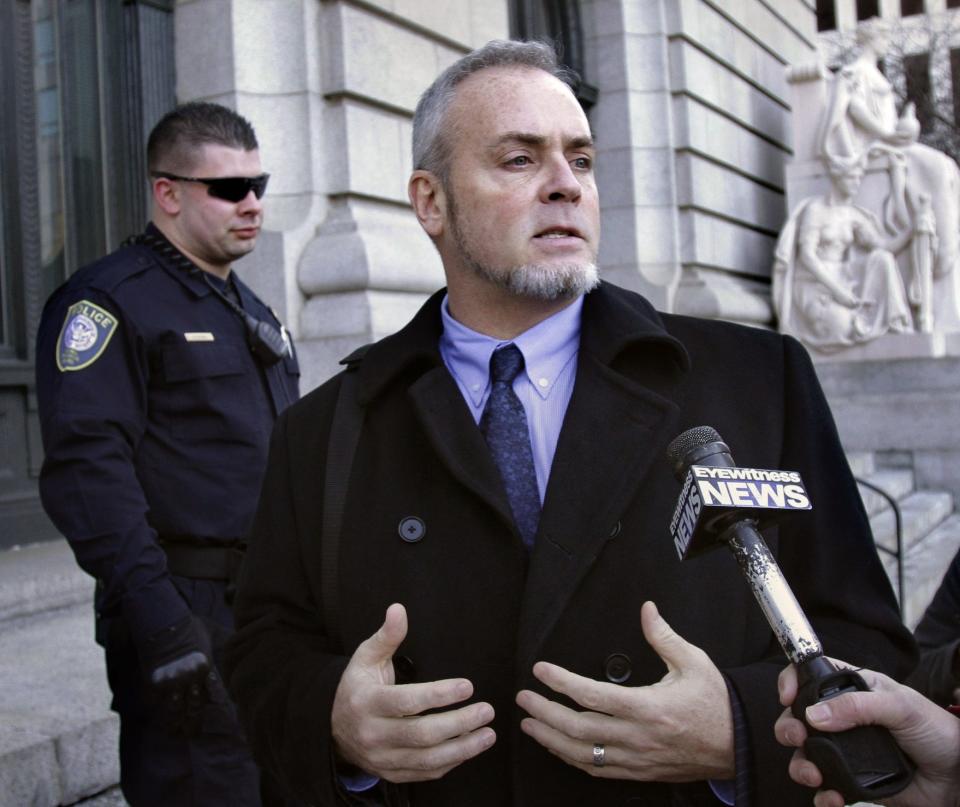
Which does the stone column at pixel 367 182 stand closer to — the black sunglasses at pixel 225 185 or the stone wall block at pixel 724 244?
the black sunglasses at pixel 225 185

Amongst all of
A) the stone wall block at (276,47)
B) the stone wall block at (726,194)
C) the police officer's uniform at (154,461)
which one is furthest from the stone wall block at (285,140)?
the stone wall block at (726,194)

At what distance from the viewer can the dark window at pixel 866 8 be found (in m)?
44.0

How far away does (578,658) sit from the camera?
1.78 m

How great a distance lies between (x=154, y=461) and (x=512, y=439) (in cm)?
137

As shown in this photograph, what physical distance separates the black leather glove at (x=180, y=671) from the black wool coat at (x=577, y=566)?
633 millimetres

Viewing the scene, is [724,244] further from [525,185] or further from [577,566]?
[577,566]

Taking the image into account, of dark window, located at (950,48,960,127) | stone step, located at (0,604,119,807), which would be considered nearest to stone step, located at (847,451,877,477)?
stone step, located at (0,604,119,807)

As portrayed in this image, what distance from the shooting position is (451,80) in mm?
2215

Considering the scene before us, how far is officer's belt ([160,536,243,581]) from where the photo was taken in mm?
2951

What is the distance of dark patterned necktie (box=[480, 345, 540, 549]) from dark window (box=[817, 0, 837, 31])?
155ft

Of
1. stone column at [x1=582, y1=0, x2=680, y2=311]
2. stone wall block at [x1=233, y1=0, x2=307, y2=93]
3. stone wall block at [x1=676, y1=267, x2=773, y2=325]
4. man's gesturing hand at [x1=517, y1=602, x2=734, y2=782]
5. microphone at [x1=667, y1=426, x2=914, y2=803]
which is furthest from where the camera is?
stone column at [x1=582, y1=0, x2=680, y2=311]

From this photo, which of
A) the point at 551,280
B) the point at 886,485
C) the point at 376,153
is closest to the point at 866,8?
the point at 886,485

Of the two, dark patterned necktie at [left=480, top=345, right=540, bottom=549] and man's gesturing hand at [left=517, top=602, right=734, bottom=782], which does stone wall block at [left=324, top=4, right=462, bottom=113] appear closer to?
dark patterned necktie at [left=480, top=345, right=540, bottom=549]

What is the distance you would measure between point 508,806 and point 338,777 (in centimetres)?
30
